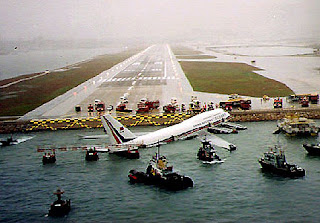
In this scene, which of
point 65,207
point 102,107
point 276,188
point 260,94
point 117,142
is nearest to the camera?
point 65,207

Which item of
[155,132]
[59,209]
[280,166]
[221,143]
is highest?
[155,132]

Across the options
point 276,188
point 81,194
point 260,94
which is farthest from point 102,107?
point 276,188

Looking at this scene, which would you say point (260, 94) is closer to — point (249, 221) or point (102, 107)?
point (102, 107)

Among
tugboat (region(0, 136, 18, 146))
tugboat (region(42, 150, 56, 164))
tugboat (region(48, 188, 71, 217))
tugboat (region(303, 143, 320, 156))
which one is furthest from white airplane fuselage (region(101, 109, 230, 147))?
tugboat (region(0, 136, 18, 146))

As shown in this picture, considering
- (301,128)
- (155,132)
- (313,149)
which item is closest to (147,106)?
(155,132)

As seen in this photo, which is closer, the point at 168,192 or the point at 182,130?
the point at 168,192

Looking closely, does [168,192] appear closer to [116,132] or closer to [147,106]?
[116,132]
